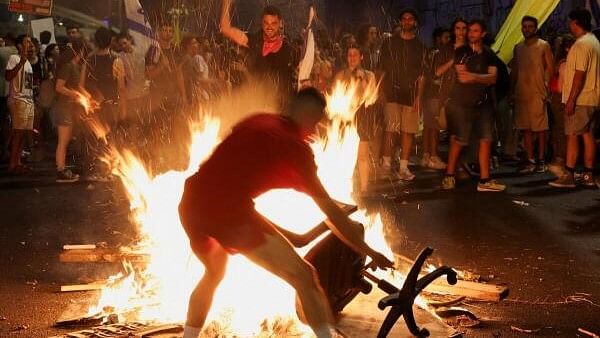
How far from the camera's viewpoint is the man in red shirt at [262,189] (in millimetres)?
4184

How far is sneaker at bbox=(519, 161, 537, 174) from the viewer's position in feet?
41.2

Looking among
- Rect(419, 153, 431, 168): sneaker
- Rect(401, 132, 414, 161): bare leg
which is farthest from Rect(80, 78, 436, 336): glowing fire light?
Rect(419, 153, 431, 168): sneaker

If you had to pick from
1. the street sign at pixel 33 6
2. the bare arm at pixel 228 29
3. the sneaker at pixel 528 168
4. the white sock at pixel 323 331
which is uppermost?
the street sign at pixel 33 6

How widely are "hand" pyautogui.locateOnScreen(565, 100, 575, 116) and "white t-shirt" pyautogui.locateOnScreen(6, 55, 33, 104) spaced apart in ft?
25.6

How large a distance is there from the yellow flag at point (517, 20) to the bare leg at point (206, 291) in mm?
9783

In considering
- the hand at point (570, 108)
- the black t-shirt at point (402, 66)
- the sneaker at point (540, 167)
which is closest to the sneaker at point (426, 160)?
the sneaker at point (540, 167)

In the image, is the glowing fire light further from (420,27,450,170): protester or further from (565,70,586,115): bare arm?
(420,27,450,170): protester

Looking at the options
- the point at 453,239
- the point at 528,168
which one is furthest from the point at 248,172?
the point at 528,168

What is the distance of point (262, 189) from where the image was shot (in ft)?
14.0

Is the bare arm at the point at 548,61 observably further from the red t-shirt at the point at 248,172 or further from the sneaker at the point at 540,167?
the red t-shirt at the point at 248,172

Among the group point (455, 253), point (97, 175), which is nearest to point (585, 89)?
point (455, 253)

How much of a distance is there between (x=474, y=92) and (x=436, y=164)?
266 centimetres

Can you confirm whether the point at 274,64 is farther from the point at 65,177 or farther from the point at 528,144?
the point at 528,144

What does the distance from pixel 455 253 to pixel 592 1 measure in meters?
7.65
